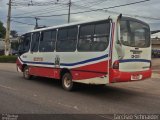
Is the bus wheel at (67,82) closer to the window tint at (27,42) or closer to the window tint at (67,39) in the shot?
the window tint at (67,39)

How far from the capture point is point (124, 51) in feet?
37.8

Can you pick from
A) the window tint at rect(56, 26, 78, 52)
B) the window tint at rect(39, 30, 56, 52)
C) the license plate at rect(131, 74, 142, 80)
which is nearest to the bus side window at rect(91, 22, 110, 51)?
the window tint at rect(56, 26, 78, 52)

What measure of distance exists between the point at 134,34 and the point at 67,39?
117 inches

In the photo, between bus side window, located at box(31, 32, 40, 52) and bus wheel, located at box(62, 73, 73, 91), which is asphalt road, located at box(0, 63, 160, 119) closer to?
bus wheel, located at box(62, 73, 73, 91)

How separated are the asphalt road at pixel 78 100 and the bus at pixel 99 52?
0.68 meters

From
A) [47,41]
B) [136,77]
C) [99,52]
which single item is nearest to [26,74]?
[47,41]

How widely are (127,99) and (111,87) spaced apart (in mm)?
3302

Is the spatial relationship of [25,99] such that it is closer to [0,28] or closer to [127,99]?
[127,99]

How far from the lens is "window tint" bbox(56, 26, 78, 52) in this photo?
13306mm

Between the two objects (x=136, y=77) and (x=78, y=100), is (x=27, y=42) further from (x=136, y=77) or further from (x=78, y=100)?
(x=136, y=77)

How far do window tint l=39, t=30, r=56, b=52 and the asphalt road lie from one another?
172 centimetres

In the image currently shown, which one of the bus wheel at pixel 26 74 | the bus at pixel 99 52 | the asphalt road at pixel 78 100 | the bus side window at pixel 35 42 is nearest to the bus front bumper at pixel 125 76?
the bus at pixel 99 52

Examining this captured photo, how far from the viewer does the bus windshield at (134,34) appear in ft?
38.1

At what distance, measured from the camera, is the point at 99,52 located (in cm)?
1170
